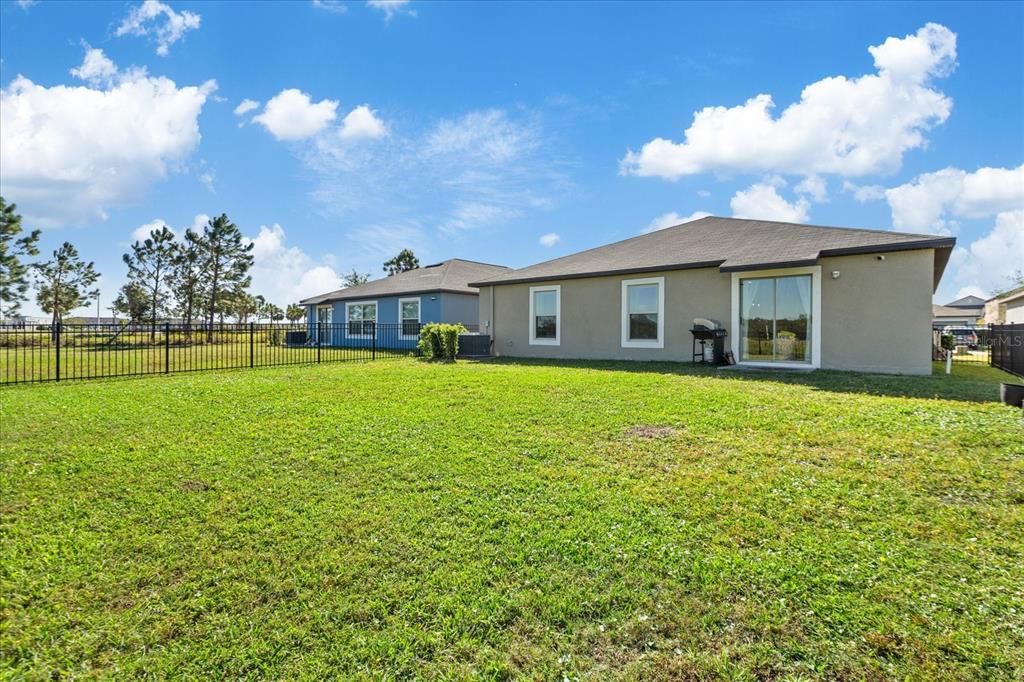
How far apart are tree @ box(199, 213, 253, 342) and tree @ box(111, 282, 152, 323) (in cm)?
582

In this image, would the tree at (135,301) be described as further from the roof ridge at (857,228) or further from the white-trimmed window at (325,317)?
the roof ridge at (857,228)

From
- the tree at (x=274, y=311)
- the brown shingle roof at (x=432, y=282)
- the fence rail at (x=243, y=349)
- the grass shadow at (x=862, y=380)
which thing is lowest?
the grass shadow at (x=862, y=380)

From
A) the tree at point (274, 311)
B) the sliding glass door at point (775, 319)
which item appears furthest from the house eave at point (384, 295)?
the tree at point (274, 311)

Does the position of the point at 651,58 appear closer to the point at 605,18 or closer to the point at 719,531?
the point at 605,18

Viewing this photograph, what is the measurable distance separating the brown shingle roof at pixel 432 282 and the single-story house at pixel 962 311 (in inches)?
1527

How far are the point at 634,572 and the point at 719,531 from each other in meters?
0.76

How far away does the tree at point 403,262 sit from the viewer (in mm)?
46500

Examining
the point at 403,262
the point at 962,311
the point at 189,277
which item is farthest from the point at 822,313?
the point at 962,311

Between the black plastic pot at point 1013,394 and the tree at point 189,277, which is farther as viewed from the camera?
the tree at point 189,277

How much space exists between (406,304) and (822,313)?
51.9ft

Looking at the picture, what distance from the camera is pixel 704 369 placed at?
33.8ft

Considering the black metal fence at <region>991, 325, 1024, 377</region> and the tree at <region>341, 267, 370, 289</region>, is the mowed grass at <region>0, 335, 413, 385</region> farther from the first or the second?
the tree at <region>341, 267, 370, 289</region>

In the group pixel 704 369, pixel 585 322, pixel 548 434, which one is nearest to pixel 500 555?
pixel 548 434

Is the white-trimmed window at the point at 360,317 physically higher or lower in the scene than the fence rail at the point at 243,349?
higher
